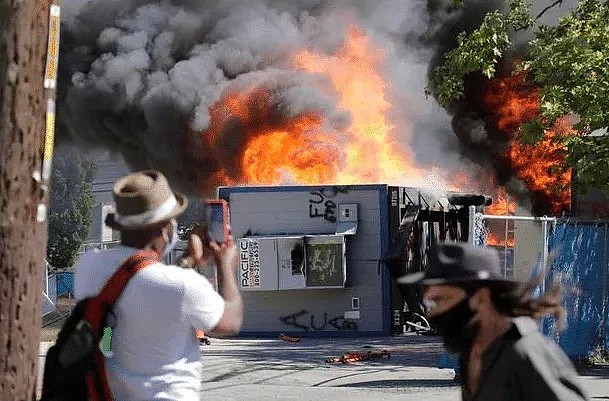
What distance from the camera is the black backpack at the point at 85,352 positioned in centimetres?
429

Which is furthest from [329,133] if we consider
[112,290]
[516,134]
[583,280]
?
[112,290]

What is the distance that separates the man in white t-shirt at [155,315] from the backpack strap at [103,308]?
0.03 meters

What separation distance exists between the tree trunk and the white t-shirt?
1.02 feet

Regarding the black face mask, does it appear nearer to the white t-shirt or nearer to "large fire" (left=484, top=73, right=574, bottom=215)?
the white t-shirt

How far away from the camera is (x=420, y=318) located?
24469 millimetres

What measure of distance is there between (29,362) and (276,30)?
30.1m

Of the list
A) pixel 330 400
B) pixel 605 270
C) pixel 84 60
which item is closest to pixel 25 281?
pixel 330 400

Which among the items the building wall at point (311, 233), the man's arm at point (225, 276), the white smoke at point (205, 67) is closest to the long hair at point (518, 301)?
the man's arm at point (225, 276)

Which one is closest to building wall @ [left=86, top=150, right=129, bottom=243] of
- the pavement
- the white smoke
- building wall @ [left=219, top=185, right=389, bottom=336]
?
the white smoke

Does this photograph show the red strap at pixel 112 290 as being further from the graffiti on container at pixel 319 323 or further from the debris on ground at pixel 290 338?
the graffiti on container at pixel 319 323

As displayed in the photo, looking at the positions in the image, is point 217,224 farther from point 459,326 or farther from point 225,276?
→ point 459,326

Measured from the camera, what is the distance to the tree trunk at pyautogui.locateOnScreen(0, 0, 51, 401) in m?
4.14

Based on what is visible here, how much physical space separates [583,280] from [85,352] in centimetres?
1287

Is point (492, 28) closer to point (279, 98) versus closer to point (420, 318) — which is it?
point (420, 318)
